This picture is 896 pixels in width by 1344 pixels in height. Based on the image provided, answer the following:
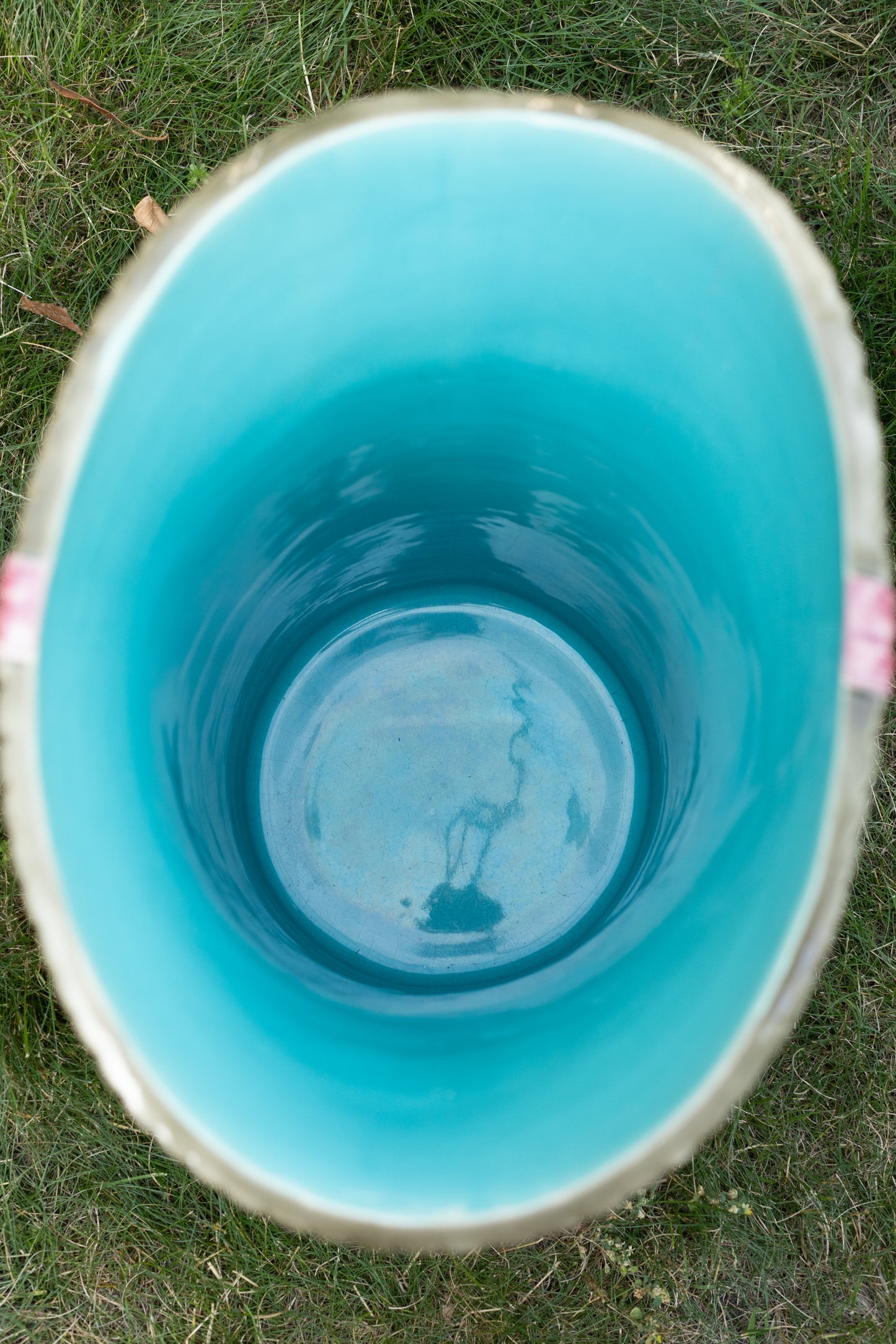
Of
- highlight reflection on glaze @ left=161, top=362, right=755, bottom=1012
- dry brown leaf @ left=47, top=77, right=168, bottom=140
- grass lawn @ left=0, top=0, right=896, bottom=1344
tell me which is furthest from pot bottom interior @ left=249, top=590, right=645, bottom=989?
dry brown leaf @ left=47, top=77, right=168, bottom=140

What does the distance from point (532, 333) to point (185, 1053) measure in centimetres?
70

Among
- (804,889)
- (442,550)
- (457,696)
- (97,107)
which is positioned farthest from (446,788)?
(97,107)

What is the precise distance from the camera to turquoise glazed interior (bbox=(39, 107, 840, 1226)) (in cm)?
73

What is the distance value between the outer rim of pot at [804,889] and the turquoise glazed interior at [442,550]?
11 mm

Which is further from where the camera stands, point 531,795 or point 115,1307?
point 115,1307

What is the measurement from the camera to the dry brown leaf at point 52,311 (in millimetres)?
1416

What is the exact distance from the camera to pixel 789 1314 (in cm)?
139

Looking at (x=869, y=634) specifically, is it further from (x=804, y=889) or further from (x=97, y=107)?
(x=97, y=107)

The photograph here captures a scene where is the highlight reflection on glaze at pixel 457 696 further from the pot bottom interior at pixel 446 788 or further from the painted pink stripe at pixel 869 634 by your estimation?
the painted pink stripe at pixel 869 634

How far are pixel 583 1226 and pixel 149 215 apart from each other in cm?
159

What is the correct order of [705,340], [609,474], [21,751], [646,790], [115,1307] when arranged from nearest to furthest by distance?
[21,751], [705,340], [609,474], [646,790], [115,1307]

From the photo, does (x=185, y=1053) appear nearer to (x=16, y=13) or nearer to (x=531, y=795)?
(x=531, y=795)

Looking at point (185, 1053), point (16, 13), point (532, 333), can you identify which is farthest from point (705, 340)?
point (16, 13)

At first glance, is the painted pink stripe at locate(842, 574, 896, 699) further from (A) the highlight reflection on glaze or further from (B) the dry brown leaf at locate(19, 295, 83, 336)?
(B) the dry brown leaf at locate(19, 295, 83, 336)
